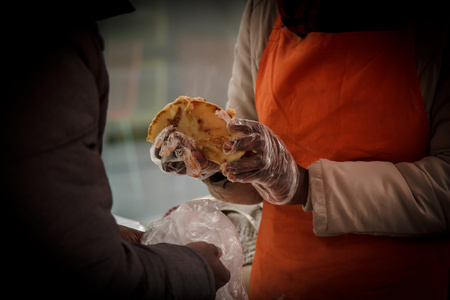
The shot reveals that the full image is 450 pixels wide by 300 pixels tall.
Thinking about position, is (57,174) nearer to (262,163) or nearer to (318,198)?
(262,163)

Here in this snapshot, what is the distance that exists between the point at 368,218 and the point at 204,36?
5.15 ft

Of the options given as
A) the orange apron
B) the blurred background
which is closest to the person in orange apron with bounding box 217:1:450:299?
the orange apron

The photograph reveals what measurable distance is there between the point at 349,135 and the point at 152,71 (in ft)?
4.65

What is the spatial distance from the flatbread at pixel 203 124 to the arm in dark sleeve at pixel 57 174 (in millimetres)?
356

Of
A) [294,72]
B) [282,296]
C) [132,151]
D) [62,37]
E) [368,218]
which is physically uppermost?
[62,37]

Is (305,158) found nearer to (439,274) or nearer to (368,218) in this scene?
(368,218)

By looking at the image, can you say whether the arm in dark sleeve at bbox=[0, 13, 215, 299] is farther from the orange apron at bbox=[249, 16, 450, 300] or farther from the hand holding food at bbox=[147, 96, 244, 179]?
the orange apron at bbox=[249, 16, 450, 300]

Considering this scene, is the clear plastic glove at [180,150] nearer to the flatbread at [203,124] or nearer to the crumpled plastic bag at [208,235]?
the flatbread at [203,124]

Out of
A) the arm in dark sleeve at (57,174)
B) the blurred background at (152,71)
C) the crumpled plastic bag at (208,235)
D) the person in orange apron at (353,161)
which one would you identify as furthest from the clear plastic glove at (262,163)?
the blurred background at (152,71)

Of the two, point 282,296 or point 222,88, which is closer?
point 282,296

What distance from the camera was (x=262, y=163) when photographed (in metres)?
0.81

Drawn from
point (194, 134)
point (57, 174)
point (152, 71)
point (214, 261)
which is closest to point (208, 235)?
point (214, 261)

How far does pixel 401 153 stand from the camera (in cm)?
93

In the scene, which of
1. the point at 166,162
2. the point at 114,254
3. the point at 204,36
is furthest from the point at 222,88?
the point at 114,254
